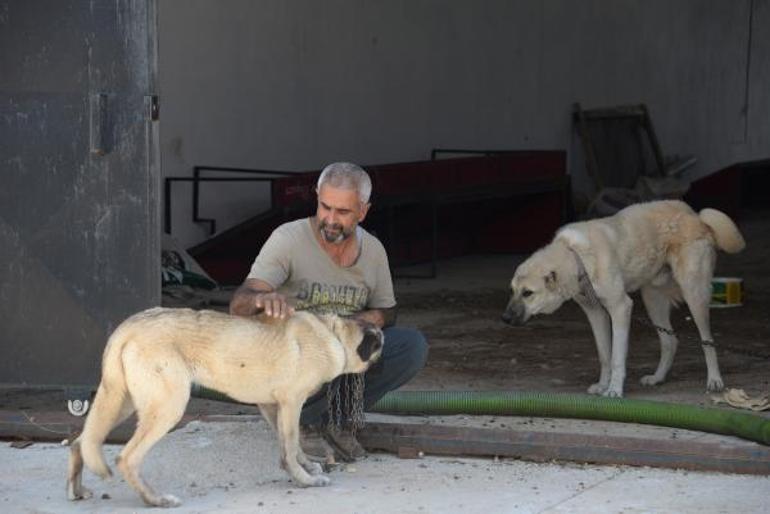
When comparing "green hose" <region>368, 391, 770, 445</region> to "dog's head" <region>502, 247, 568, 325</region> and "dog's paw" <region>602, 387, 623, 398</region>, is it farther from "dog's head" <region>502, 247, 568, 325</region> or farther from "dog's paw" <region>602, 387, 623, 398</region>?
"dog's head" <region>502, 247, 568, 325</region>

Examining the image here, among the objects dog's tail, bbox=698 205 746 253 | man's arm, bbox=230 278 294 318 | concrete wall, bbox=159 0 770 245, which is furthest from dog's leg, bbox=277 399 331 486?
concrete wall, bbox=159 0 770 245

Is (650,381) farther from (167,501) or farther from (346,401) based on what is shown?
(167,501)

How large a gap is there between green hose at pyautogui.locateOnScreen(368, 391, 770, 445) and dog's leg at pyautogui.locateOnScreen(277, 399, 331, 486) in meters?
1.18

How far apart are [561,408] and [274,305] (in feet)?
6.59

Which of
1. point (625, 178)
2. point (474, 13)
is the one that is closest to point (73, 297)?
point (474, 13)

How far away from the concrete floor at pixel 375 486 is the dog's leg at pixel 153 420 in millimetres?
227

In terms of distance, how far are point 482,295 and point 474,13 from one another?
4.95 m

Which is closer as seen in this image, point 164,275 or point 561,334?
point 561,334

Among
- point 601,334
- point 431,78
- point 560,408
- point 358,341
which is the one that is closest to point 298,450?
point 358,341

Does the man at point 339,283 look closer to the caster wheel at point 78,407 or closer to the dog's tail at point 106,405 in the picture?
the dog's tail at point 106,405

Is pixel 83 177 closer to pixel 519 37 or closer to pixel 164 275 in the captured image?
pixel 164 275

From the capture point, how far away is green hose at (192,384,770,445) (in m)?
6.26

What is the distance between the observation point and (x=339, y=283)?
5648 millimetres

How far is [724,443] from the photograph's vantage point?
19.5ft
